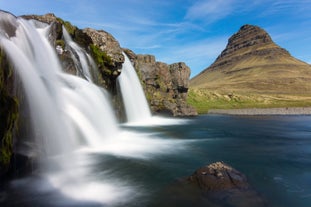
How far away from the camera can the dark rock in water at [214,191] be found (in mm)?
10380

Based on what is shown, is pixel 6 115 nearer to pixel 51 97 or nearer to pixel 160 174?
pixel 51 97

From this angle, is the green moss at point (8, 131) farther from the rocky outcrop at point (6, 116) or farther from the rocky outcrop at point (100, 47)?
the rocky outcrop at point (100, 47)

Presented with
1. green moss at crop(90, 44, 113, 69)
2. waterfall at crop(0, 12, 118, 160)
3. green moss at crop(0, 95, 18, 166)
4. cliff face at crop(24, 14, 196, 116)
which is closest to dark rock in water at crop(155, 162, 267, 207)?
green moss at crop(0, 95, 18, 166)

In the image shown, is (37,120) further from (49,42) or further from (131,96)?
(131,96)

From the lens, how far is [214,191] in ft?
36.6

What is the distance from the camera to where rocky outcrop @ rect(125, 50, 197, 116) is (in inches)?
2378

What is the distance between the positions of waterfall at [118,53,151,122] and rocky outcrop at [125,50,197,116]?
5.12 m

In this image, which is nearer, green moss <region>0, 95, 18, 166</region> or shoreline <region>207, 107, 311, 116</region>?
green moss <region>0, 95, 18, 166</region>

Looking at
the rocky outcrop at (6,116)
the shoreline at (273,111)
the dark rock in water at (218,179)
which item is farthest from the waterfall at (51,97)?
the shoreline at (273,111)

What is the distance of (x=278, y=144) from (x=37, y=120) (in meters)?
21.7

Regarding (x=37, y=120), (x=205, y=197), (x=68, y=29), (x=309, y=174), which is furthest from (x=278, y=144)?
(x=68, y=29)

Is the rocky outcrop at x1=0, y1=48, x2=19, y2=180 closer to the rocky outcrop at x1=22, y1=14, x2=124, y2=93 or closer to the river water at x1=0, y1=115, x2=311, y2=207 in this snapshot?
the river water at x1=0, y1=115, x2=311, y2=207

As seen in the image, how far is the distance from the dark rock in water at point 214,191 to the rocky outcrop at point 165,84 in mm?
45229

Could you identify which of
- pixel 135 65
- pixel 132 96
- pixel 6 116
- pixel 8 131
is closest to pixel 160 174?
pixel 8 131
